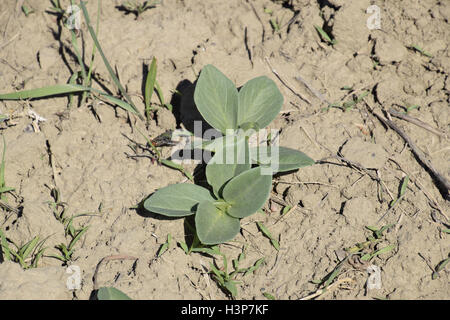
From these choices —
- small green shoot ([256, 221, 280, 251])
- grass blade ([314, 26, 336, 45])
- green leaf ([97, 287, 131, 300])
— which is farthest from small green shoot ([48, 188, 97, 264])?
grass blade ([314, 26, 336, 45])

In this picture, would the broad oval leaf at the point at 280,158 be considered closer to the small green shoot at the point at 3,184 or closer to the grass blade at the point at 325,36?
the grass blade at the point at 325,36

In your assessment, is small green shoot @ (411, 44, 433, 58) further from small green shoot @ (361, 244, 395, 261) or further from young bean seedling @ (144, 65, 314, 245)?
small green shoot @ (361, 244, 395, 261)

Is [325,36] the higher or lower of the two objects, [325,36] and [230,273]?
the higher

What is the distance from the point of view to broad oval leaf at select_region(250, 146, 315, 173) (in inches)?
72.9

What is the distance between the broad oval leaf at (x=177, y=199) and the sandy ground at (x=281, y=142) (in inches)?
4.8

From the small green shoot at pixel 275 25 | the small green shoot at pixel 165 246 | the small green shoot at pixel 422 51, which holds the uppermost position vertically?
the small green shoot at pixel 275 25

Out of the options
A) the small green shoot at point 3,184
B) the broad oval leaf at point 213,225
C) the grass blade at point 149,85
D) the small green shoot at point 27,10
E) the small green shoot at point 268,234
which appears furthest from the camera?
the small green shoot at point 27,10

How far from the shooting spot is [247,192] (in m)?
1.85

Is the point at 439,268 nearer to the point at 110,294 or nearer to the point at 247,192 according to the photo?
the point at 247,192

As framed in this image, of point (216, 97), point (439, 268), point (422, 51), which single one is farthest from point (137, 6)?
point (439, 268)

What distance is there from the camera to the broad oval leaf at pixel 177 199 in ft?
6.04

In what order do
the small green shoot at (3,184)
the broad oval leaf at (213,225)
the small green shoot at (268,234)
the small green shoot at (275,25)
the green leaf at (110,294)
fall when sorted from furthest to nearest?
the small green shoot at (275,25)
the small green shoot at (3,184)
the small green shoot at (268,234)
the broad oval leaf at (213,225)
the green leaf at (110,294)

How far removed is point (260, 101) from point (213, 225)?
614 mm

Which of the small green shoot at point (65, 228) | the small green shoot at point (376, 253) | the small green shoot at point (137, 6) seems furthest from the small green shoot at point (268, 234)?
the small green shoot at point (137, 6)
